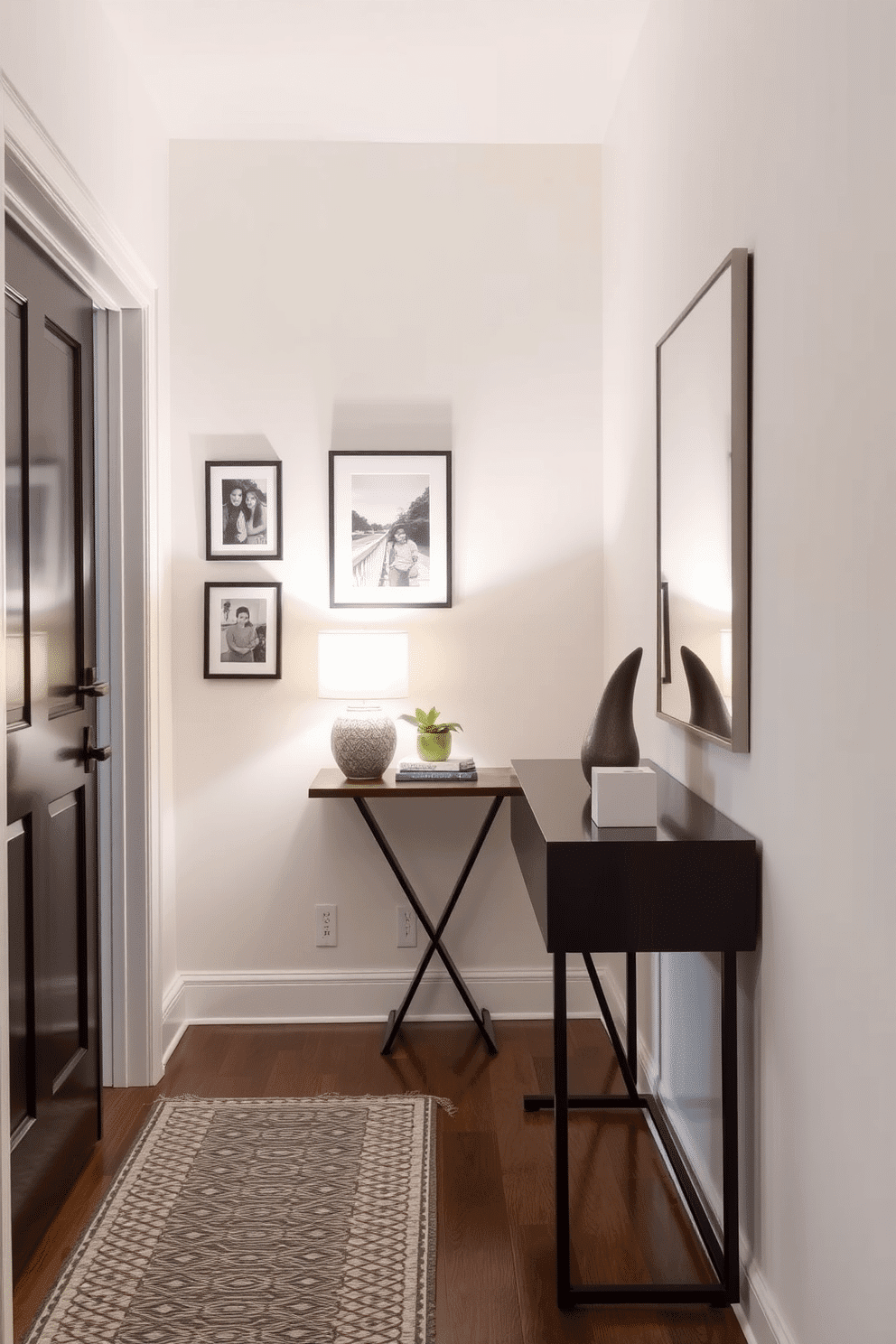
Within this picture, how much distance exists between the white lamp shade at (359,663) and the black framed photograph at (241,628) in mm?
303

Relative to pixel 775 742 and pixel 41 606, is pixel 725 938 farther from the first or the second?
pixel 41 606

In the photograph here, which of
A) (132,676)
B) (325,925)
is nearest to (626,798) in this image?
(132,676)

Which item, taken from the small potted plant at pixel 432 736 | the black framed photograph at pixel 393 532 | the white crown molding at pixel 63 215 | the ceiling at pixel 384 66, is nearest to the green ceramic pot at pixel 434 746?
the small potted plant at pixel 432 736

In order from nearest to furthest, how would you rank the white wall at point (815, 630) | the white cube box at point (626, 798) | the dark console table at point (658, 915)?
the white wall at point (815, 630) < the dark console table at point (658, 915) < the white cube box at point (626, 798)

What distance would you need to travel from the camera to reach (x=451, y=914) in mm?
3529

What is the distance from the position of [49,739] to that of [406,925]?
60.3 inches

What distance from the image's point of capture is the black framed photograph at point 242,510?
11.2 feet

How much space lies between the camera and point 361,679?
3193 mm

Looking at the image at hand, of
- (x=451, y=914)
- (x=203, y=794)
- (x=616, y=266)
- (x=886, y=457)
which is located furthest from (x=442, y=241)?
(x=886, y=457)

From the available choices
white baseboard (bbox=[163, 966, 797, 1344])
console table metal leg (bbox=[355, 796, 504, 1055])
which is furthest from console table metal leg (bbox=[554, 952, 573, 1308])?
white baseboard (bbox=[163, 966, 797, 1344])

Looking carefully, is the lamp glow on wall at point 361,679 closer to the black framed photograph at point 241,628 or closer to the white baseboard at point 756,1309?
the black framed photograph at point 241,628

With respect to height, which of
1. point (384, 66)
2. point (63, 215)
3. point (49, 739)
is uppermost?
point (384, 66)

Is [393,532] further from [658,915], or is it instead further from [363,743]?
[658,915]

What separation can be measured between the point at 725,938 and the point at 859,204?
1.23 meters
